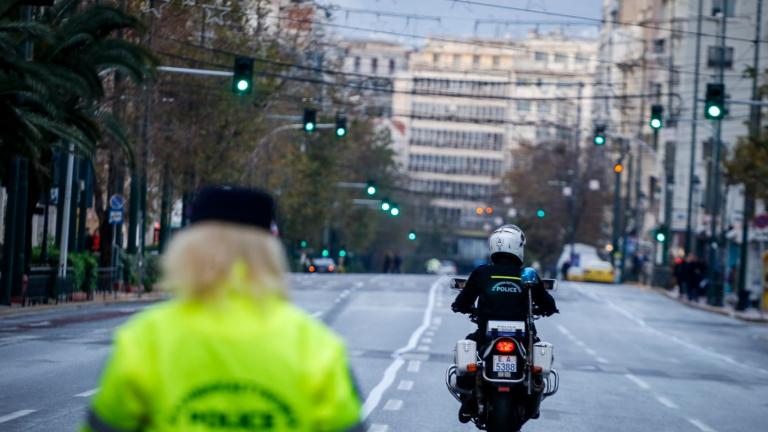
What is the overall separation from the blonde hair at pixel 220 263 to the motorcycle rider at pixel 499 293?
831 cm

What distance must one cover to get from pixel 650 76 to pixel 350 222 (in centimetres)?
2244

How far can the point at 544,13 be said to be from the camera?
126ft

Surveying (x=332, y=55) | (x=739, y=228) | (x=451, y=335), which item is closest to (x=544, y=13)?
(x=451, y=335)

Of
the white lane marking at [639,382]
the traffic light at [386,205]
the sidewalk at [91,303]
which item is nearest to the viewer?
the white lane marking at [639,382]

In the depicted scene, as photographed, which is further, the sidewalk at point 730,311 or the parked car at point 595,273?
the parked car at point 595,273

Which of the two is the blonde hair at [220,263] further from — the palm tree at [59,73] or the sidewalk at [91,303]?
the sidewalk at [91,303]

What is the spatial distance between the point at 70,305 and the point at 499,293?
3017cm

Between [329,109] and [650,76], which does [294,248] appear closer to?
[329,109]

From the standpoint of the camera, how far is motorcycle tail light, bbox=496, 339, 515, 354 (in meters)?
12.6

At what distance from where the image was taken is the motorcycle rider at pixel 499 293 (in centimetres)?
1274

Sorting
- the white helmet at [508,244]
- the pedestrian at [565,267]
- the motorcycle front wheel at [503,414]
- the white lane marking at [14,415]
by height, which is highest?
the white helmet at [508,244]

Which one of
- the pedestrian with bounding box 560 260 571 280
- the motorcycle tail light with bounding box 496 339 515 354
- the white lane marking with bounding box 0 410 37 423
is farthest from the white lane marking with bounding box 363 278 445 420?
the pedestrian with bounding box 560 260 571 280

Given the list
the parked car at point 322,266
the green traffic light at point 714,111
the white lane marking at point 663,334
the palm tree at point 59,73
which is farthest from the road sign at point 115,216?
the parked car at point 322,266

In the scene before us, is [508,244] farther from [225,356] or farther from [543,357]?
[225,356]
